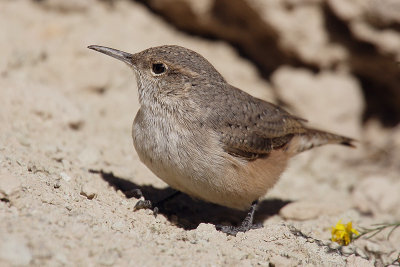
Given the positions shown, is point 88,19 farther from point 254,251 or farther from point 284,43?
point 254,251

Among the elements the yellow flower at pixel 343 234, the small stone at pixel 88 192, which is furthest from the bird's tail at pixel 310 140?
the small stone at pixel 88 192

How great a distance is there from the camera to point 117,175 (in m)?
6.25

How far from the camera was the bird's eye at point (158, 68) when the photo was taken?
18.4 feet

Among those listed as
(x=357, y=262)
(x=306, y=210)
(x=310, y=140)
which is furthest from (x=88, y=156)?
(x=357, y=262)

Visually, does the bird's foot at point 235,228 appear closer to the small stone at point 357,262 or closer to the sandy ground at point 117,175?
the sandy ground at point 117,175

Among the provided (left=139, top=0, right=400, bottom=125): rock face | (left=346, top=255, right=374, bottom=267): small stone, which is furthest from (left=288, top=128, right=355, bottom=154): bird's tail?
(left=139, top=0, right=400, bottom=125): rock face

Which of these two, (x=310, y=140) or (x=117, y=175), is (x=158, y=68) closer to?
(x=117, y=175)

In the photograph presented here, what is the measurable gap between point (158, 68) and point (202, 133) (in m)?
0.99

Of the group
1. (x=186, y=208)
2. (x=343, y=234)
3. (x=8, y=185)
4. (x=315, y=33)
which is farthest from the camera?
(x=315, y=33)

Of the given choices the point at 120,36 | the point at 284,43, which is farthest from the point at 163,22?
the point at 284,43

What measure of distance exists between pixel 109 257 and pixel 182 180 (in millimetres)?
1450

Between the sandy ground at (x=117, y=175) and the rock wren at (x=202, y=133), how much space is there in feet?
1.48

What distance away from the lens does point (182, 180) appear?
511 centimetres

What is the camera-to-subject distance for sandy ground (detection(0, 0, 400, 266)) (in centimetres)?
415
